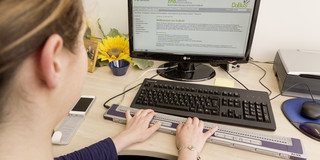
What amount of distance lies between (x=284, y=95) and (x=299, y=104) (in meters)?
0.08

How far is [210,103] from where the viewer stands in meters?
0.76

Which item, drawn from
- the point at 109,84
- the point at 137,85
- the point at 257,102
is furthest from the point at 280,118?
A: the point at 109,84

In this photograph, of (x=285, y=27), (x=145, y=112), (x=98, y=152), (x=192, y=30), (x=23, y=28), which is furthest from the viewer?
(x=285, y=27)

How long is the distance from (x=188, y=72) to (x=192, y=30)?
0.70ft

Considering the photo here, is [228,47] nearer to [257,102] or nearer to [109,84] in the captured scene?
[257,102]

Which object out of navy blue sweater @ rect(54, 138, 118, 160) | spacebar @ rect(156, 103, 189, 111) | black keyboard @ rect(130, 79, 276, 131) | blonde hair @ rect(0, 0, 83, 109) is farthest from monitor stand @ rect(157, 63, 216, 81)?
blonde hair @ rect(0, 0, 83, 109)

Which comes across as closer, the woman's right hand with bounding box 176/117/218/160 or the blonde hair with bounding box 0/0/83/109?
the blonde hair with bounding box 0/0/83/109

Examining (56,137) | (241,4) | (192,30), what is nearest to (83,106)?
(56,137)

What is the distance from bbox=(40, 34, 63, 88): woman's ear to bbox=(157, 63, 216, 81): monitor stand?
2.11ft

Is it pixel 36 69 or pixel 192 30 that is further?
pixel 192 30

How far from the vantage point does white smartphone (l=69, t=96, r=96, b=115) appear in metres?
0.76

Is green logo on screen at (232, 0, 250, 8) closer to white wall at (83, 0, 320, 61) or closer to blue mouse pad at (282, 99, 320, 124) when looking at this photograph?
white wall at (83, 0, 320, 61)

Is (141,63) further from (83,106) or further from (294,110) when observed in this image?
(294,110)

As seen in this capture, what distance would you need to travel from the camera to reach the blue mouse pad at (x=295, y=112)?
69 centimetres
